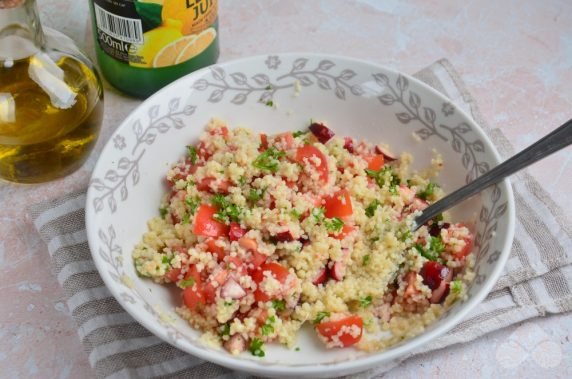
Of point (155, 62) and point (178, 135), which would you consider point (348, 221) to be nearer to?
point (178, 135)

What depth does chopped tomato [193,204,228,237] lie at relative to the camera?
4.47ft

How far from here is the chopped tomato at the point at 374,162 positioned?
5.11ft

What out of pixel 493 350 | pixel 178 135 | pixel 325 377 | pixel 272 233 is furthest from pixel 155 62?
pixel 493 350

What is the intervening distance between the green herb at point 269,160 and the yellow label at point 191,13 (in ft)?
1.22

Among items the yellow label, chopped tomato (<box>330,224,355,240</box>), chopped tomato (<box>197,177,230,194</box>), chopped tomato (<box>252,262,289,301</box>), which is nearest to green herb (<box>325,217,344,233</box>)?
chopped tomato (<box>330,224,355,240</box>)

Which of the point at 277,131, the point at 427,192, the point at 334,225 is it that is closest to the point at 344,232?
the point at 334,225

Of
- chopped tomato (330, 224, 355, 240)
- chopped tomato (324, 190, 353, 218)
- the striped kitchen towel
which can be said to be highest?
chopped tomato (324, 190, 353, 218)

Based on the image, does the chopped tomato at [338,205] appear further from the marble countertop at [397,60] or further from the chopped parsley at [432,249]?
the marble countertop at [397,60]

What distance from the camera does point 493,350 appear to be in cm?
144

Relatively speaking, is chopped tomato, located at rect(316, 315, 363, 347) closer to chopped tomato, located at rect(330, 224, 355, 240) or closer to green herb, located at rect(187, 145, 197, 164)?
chopped tomato, located at rect(330, 224, 355, 240)

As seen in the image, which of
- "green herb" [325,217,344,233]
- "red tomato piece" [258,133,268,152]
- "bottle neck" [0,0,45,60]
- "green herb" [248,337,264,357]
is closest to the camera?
"green herb" [248,337,264,357]

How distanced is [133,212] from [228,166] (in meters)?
0.21

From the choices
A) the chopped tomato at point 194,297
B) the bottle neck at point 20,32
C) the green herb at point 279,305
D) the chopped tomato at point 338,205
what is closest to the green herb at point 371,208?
the chopped tomato at point 338,205

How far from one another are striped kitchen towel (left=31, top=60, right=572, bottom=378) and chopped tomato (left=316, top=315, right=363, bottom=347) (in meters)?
0.14
